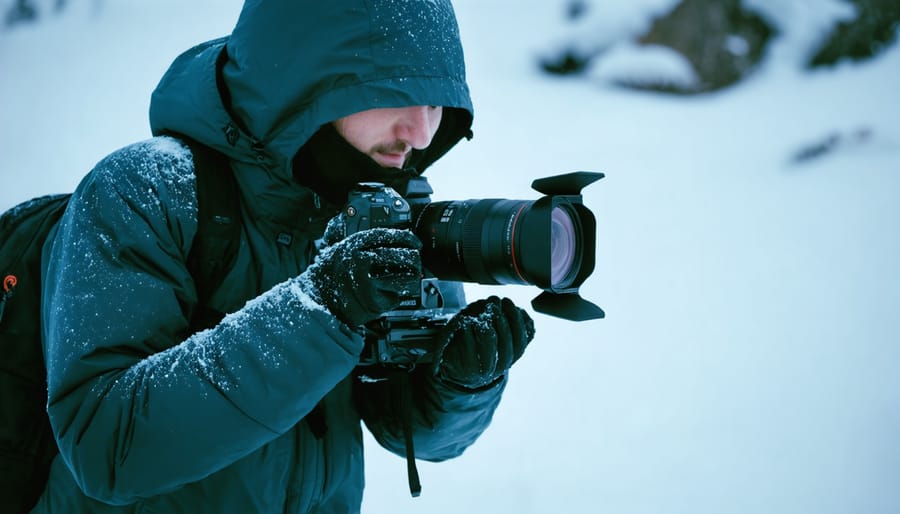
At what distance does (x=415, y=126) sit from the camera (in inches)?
43.3

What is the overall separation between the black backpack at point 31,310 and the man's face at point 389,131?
0.19 metres

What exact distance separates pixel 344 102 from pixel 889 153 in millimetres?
2896

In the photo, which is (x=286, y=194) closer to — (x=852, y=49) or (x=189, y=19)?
(x=189, y=19)

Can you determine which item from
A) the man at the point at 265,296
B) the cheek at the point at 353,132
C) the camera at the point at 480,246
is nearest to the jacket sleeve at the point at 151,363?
the man at the point at 265,296

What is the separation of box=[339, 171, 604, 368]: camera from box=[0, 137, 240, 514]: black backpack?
171 millimetres

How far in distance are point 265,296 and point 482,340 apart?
32 cm

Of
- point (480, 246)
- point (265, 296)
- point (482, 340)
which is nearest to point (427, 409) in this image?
point (482, 340)

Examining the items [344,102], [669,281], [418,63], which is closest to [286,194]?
[344,102]

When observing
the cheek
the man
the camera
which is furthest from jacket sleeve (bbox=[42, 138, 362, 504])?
the cheek

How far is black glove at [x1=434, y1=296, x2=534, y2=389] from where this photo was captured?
1.06 metres

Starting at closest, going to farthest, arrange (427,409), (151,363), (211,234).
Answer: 1. (151,363)
2. (211,234)
3. (427,409)

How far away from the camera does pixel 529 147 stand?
3125mm

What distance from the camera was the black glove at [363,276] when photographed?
0.87 meters

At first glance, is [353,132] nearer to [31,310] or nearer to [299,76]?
[299,76]
